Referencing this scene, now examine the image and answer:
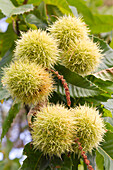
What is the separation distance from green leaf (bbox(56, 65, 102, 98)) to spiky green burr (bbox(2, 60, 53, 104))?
16 centimetres

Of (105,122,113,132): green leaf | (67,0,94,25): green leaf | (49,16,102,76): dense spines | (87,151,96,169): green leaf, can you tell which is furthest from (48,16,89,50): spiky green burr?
(87,151,96,169): green leaf

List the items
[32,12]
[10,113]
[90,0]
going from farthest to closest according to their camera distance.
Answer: [90,0] → [32,12] → [10,113]

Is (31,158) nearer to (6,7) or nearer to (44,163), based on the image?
(44,163)

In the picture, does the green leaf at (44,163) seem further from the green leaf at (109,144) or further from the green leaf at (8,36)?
the green leaf at (8,36)

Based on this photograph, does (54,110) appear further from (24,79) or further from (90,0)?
(90,0)

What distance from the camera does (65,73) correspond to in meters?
1.27

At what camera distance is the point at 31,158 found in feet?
3.86

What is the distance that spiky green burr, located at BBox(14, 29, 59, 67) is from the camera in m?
1.17

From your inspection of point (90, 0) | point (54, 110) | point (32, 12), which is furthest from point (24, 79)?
point (90, 0)

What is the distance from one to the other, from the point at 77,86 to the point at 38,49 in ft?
0.99

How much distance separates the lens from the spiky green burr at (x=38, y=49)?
1166 mm

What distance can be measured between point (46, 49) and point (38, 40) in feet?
0.21

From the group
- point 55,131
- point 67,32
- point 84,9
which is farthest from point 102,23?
point 55,131

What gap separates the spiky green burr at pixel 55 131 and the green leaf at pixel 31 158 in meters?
0.15
